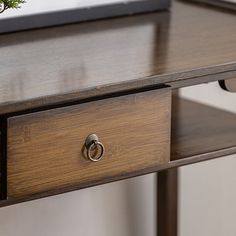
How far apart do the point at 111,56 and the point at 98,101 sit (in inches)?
4.8

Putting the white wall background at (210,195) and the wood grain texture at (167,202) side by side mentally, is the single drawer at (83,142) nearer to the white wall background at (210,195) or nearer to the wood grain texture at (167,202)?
the wood grain texture at (167,202)

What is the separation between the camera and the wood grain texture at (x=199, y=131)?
42.0 inches

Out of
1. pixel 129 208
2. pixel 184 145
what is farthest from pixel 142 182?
pixel 184 145

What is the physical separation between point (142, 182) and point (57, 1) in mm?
474

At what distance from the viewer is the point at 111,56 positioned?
1007 mm

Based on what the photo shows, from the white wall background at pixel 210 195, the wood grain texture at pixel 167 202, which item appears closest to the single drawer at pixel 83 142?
the wood grain texture at pixel 167 202

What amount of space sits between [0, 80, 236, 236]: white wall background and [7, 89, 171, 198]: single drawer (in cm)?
47

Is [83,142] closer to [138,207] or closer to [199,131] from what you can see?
[199,131]

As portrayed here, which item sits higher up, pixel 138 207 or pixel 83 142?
pixel 83 142

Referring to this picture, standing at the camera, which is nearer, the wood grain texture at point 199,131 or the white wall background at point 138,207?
the wood grain texture at point 199,131

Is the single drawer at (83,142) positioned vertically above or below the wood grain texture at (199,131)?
above

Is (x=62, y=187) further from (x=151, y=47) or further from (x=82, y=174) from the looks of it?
(x=151, y=47)

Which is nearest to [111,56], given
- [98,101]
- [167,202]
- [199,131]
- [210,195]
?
[98,101]

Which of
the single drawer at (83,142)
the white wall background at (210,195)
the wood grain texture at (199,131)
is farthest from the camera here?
the white wall background at (210,195)
